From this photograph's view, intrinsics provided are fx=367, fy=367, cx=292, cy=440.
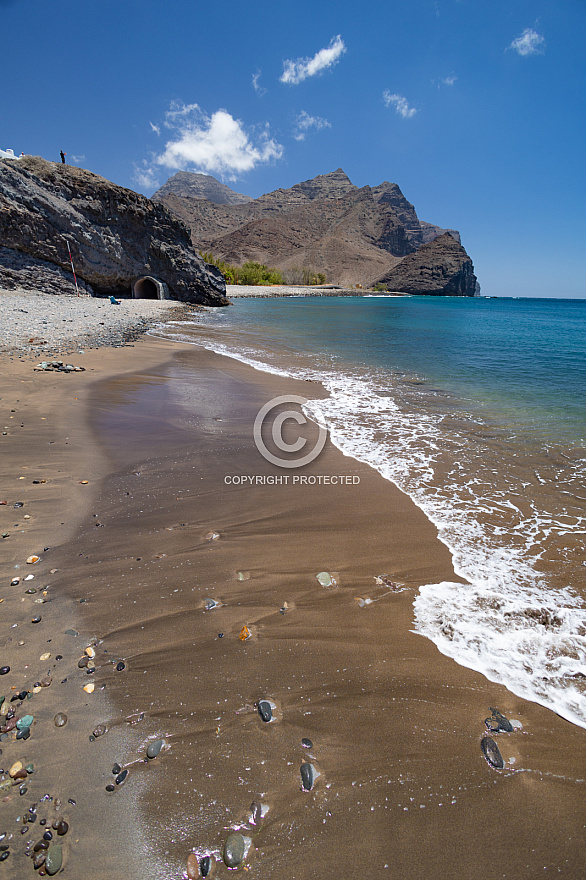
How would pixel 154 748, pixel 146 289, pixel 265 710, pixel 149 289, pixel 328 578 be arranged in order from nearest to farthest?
1. pixel 154 748
2. pixel 265 710
3. pixel 328 578
4. pixel 146 289
5. pixel 149 289

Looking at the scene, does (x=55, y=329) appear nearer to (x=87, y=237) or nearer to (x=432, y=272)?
(x=87, y=237)

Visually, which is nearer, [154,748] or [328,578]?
[154,748]

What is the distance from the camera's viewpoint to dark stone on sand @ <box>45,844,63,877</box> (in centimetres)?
150

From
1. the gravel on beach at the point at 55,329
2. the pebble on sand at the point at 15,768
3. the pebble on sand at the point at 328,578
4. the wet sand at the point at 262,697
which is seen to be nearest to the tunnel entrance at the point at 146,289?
the gravel on beach at the point at 55,329

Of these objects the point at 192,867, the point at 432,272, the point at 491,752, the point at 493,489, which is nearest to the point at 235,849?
the point at 192,867

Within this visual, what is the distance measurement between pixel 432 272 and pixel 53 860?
214m

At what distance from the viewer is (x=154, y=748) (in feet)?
6.46

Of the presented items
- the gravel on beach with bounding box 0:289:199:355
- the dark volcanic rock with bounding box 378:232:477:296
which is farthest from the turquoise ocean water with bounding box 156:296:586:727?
the dark volcanic rock with bounding box 378:232:477:296

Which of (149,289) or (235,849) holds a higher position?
(149,289)

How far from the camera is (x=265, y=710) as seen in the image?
2.18 meters

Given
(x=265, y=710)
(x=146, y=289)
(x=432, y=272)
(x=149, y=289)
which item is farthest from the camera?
(x=432, y=272)

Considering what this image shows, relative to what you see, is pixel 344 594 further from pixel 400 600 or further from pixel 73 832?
pixel 73 832

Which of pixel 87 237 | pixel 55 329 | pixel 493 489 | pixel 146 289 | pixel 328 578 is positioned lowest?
pixel 328 578

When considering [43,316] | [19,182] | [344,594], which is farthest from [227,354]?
[19,182]
